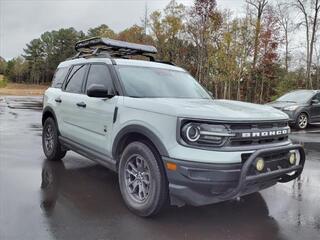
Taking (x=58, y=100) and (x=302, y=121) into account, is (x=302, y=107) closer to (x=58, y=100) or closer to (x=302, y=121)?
(x=302, y=121)

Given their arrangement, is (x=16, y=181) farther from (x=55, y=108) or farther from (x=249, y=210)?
(x=249, y=210)

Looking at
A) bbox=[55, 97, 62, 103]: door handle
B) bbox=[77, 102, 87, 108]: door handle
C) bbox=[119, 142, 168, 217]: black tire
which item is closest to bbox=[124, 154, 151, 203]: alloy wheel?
bbox=[119, 142, 168, 217]: black tire

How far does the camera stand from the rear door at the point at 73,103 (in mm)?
5175

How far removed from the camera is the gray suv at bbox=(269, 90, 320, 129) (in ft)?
39.6

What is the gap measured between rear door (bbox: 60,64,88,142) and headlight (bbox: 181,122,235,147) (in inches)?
85.2

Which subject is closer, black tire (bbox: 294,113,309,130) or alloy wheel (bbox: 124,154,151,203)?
alloy wheel (bbox: 124,154,151,203)

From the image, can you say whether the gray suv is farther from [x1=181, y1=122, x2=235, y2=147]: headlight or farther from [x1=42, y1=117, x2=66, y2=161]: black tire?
[x1=181, y1=122, x2=235, y2=147]: headlight

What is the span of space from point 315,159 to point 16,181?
5.70 metres

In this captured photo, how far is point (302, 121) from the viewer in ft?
40.3

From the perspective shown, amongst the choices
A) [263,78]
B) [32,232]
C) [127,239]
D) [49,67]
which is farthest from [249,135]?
[49,67]

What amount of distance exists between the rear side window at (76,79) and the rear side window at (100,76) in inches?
11.4

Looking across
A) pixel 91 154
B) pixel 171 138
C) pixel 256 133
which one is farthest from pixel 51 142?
pixel 256 133

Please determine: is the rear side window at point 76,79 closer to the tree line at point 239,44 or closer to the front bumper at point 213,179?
the front bumper at point 213,179

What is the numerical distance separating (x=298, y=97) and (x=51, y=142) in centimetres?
1004
